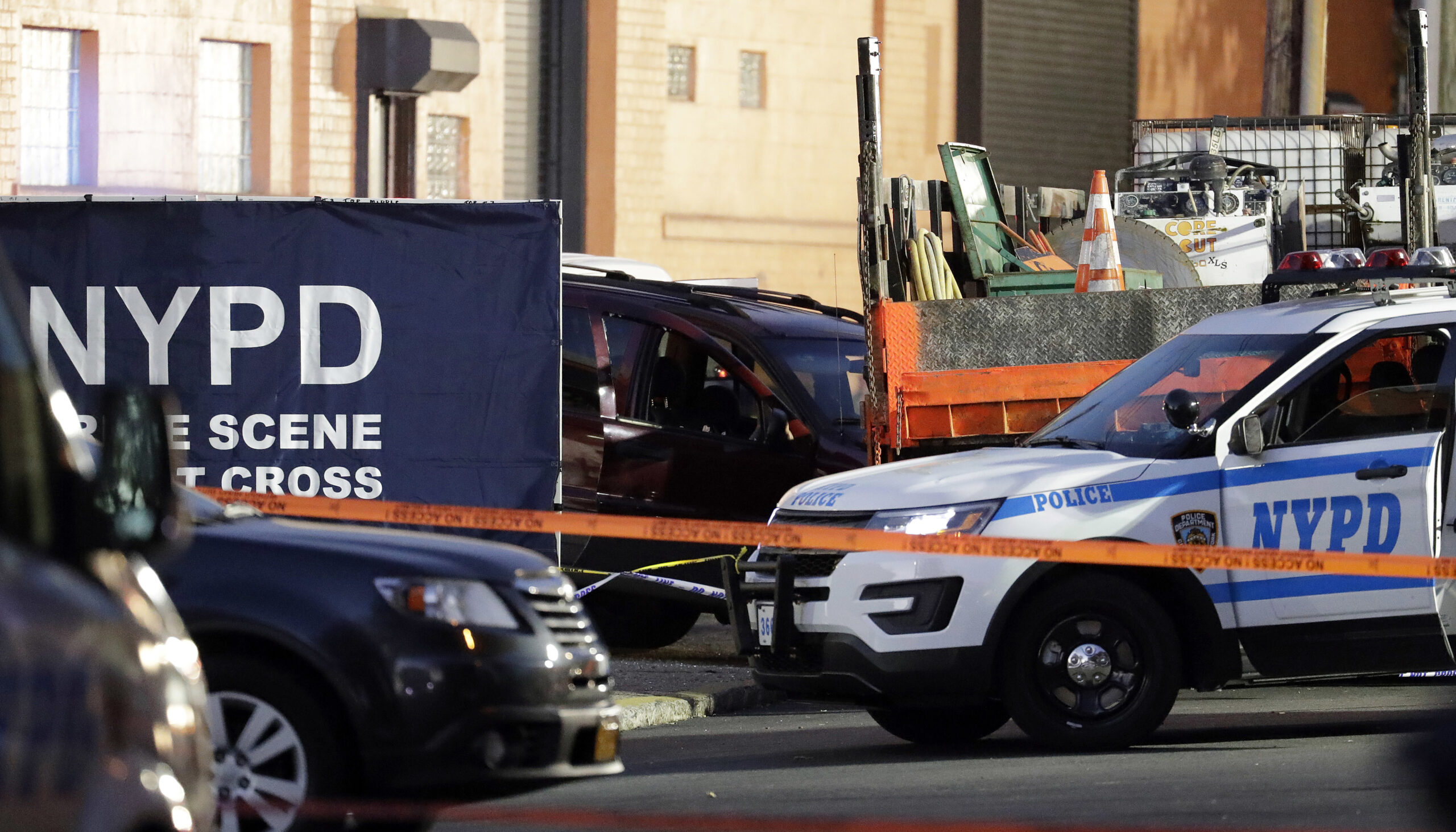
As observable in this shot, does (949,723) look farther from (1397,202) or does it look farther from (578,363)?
(1397,202)

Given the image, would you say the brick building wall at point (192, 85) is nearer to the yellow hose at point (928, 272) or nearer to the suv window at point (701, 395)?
the suv window at point (701, 395)

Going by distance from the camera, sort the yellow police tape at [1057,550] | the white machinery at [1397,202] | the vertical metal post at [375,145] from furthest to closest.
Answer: the vertical metal post at [375,145], the white machinery at [1397,202], the yellow police tape at [1057,550]

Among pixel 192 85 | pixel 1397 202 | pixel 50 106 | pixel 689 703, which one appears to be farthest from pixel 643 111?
pixel 689 703

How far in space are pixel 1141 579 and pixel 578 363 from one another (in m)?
3.95

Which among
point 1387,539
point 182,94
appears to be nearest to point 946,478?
point 1387,539

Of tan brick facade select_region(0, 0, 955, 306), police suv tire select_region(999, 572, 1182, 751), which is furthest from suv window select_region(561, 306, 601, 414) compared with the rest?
tan brick facade select_region(0, 0, 955, 306)

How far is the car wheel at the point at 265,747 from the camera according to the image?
600 cm

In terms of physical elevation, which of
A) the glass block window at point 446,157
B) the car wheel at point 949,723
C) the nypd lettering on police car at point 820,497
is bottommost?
the car wheel at point 949,723

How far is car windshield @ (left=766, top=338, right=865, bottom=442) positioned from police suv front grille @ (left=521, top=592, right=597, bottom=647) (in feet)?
17.5

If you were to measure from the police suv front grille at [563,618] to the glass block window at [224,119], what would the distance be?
54.7ft

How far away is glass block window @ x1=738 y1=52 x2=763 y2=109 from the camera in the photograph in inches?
1085

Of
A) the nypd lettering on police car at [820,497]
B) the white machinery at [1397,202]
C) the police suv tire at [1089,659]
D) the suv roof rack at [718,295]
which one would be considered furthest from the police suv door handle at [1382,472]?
the white machinery at [1397,202]

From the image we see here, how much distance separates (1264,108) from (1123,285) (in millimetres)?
14434

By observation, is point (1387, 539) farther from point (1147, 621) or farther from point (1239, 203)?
point (1239, 203)
